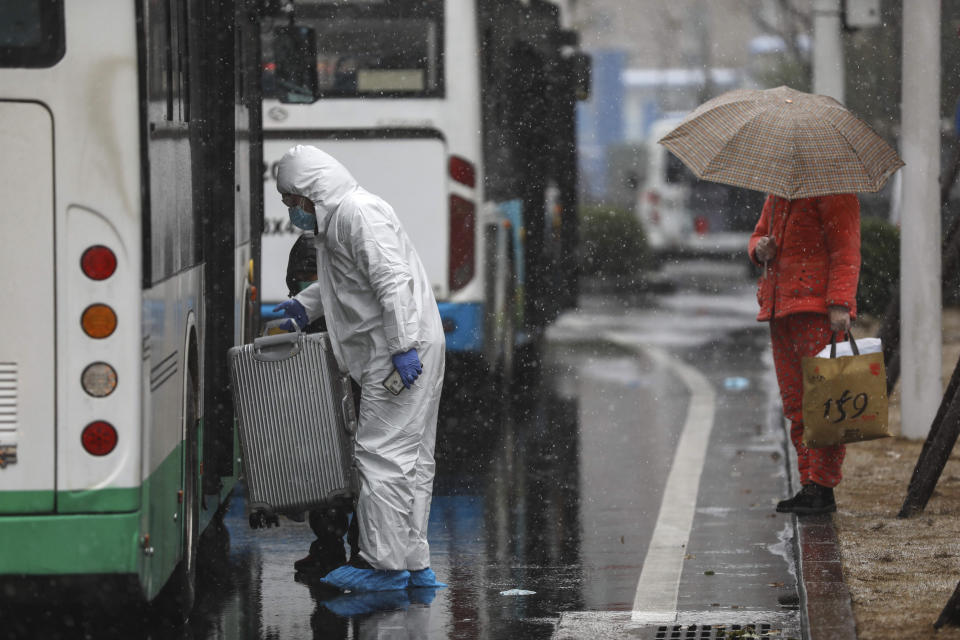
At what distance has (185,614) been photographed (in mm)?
6559

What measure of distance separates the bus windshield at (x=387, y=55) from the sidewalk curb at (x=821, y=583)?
4809 mm

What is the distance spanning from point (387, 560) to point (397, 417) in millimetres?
547

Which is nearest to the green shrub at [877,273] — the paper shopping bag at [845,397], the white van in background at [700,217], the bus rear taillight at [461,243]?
the bus rear taillight at [461,243]

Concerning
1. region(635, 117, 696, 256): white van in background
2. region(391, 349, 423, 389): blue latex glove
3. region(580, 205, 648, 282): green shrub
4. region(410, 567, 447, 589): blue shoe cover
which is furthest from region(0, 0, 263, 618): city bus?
region(635, 117, 696, 256): white van in background

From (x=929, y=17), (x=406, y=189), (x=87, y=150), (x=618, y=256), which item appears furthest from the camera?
(x=618, y=256)

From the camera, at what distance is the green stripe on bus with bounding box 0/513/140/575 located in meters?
5.27

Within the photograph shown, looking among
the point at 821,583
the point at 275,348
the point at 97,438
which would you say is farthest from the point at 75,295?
the point at 821,583

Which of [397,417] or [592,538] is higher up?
[397,417]

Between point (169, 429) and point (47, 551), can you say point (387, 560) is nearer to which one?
point (169, 429)

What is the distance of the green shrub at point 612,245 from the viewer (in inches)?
1178

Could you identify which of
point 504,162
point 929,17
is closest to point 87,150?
point 929,17

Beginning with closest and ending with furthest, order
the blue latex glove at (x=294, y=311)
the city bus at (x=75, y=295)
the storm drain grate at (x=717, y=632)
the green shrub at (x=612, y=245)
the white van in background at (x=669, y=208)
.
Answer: the city bus at (x=75, y=295), the storm drain grate at (x=717, y=632), the blue latex glove at (x=294, y=311), the green shrub at (x=612, y=245), the white van in background at (x=669, y=208)

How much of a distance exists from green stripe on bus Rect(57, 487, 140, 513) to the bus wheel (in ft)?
3.35

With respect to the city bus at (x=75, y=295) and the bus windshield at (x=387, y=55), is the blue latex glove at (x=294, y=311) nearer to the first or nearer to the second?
the city bus at (x=75, y=295)
